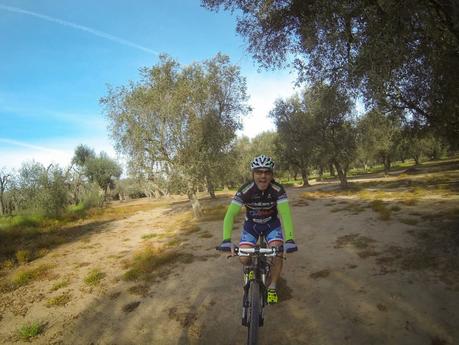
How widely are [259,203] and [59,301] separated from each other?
7.12m

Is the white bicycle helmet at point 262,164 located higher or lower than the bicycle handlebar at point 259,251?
higher

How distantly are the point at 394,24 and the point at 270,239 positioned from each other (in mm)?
6915

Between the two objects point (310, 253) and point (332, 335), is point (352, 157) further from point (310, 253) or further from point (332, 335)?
point (332, 335)

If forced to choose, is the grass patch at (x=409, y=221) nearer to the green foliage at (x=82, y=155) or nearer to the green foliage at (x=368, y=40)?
the green foliage at (x=368, y=40)

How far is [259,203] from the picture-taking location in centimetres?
627

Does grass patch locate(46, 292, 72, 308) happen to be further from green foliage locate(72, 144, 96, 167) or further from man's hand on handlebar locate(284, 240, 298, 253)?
green foliage locate(72, 144, 96, 167)

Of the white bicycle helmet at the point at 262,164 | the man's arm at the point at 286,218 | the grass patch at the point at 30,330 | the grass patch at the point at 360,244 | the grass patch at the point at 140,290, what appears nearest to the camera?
the man's arm at the point at 286,218

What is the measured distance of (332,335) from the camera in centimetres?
570

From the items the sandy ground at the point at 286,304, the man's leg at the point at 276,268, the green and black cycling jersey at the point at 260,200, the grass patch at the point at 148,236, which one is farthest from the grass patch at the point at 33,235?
the man's leg at the point at 276,268

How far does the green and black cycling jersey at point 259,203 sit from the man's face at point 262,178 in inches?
4.3

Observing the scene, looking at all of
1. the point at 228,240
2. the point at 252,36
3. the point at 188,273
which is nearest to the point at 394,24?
the point at 252,36

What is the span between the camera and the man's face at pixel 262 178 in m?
6.06

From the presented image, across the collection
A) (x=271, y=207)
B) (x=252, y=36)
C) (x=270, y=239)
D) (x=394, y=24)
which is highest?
(x=252, y=36)

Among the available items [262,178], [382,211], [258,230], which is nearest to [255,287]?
[258,230]
